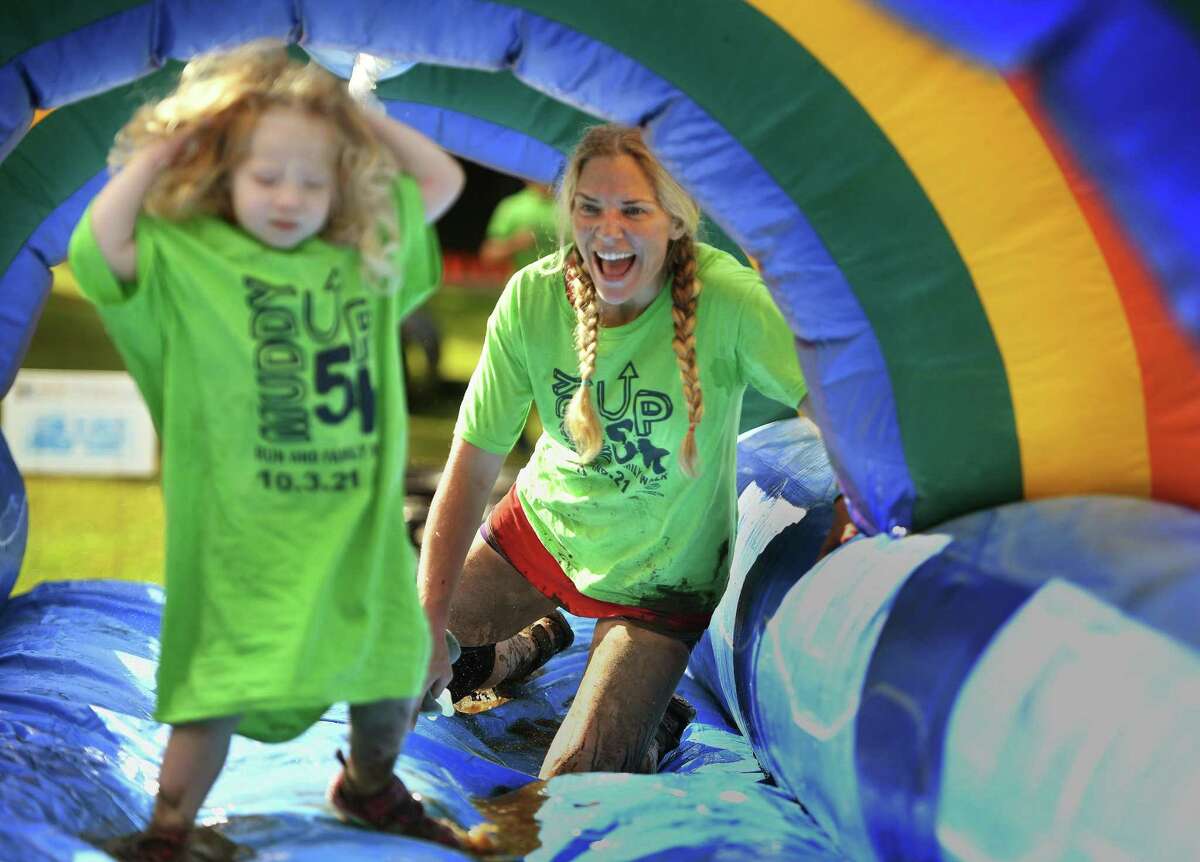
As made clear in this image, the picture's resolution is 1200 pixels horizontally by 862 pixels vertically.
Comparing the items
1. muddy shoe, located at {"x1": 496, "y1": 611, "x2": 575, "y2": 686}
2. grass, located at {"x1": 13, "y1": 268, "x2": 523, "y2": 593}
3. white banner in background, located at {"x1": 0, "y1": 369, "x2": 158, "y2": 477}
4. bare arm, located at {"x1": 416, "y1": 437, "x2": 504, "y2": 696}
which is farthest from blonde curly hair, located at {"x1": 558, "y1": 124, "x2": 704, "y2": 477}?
white banner in background, located at {"x1": 0, "y1": 369, "x2": 158, "y2": 477}

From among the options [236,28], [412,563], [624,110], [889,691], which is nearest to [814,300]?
[624,110]

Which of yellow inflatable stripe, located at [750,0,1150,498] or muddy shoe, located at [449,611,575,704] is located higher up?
yellow inflatable stripe, located at [750,0,1150,498]

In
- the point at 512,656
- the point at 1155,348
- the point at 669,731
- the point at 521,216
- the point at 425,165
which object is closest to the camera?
the point at 425,165

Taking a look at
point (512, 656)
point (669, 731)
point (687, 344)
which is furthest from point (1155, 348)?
point (512, 656)

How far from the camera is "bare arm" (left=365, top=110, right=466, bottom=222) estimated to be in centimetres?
168

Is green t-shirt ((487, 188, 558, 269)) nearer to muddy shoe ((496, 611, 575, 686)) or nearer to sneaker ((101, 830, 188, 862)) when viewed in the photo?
muddy shoe ((496, 611, 575, 686))

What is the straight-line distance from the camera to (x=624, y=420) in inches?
100.0

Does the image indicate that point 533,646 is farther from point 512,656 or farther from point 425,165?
point 425,165

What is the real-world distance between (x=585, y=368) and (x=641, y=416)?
140 mm

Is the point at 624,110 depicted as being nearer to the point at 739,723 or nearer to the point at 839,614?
the point at 839,614

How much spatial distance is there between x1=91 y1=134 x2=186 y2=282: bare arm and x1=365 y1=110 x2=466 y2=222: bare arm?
244 millimetres

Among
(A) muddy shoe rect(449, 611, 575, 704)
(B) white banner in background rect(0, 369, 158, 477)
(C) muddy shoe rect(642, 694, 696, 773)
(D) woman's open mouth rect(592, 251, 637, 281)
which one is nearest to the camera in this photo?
(D) woman's open mouth rect(592, 251, 637, 281)

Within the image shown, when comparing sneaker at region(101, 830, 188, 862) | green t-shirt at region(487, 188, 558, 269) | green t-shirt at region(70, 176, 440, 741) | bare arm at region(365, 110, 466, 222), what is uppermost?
green t-shirt at region(487, 188, 558, 269)

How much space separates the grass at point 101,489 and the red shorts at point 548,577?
207 cm
